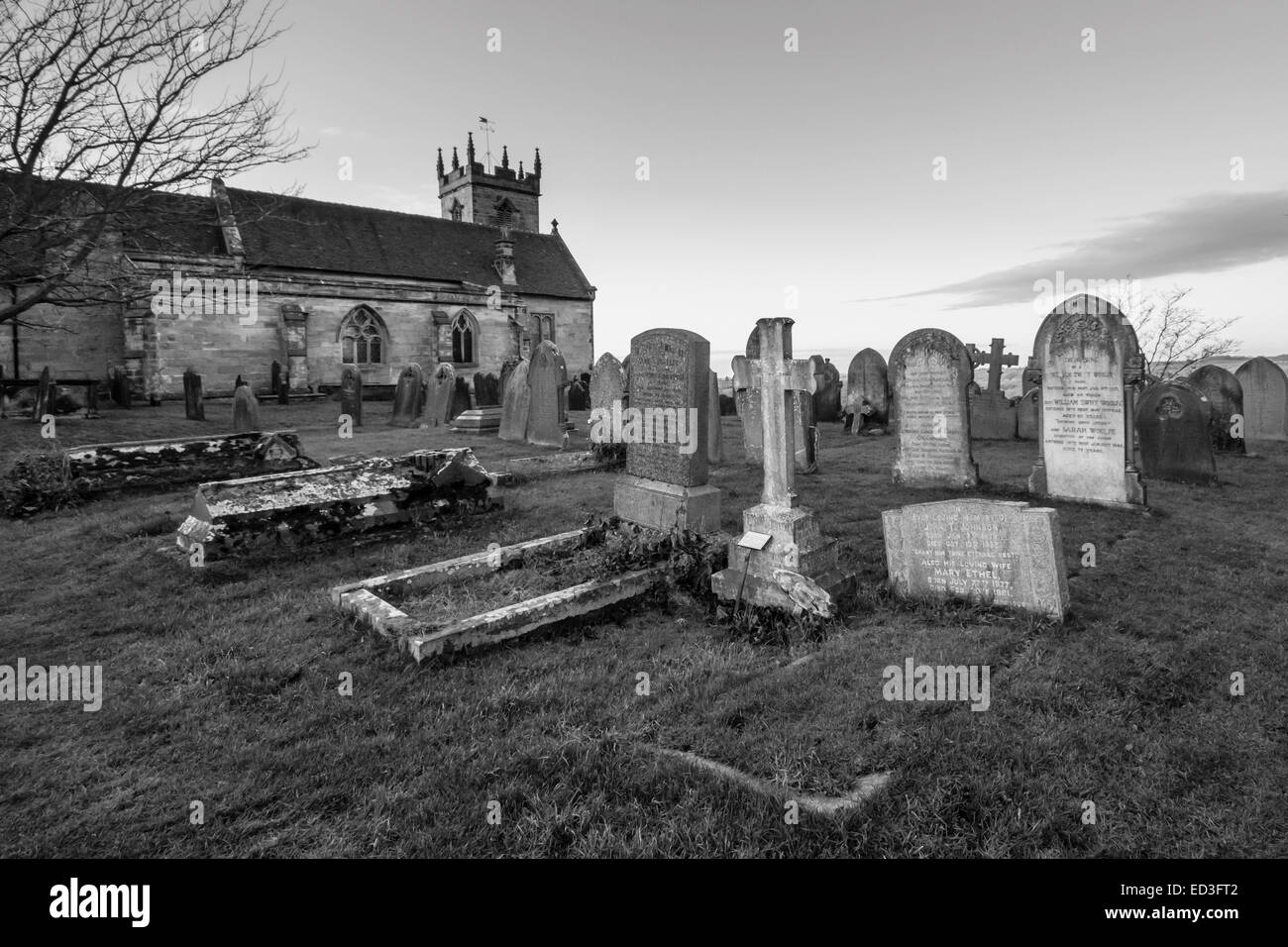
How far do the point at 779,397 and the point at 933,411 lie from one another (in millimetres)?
4763

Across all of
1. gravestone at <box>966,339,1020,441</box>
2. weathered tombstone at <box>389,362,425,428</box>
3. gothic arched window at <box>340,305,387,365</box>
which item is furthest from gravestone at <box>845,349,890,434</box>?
gothic arched window at <box>340,305,387,365</box>

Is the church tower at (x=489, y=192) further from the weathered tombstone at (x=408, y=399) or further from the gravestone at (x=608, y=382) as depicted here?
the gravestone at (x=608, y=382)

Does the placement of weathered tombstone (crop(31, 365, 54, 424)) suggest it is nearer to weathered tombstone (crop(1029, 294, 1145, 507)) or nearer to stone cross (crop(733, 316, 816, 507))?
stone cross (crop(733, 316, 816, 507))

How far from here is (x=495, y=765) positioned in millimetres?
2883

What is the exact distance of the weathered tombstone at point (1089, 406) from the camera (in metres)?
7.55

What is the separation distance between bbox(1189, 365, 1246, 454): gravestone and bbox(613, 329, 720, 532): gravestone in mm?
10335

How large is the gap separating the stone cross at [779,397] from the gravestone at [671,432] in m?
0.96

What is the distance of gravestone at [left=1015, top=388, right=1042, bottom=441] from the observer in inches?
512

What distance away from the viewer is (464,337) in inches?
1163

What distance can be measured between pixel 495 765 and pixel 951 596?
3.38 metres

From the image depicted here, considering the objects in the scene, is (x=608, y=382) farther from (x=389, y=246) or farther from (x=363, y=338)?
(x=389, y=246)

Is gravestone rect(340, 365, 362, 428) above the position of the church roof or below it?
below

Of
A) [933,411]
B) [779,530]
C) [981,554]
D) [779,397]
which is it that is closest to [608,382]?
[933,411]
